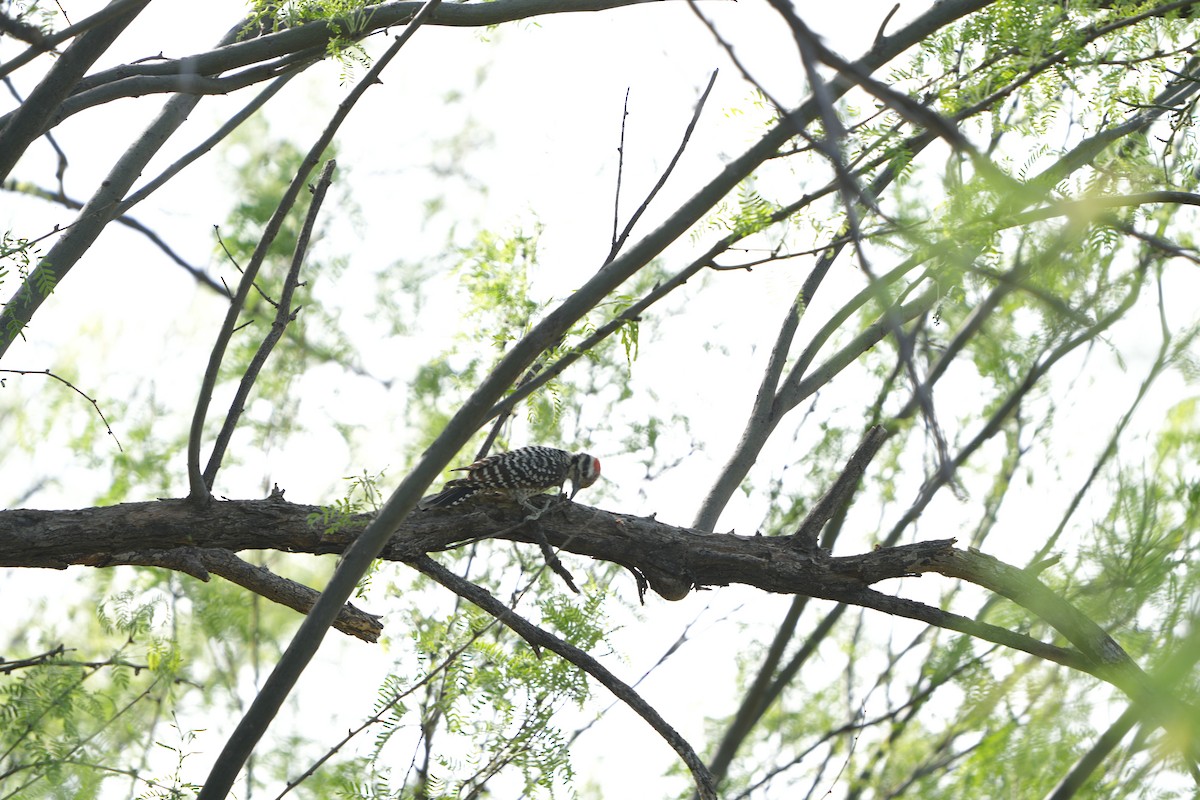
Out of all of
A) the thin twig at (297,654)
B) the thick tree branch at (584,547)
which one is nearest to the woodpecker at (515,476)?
the thick tree branch at (584,547)

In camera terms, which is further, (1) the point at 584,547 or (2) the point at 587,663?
(1) the point at 584,547

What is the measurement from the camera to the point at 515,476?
4840 mm

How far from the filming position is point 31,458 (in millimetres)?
10219

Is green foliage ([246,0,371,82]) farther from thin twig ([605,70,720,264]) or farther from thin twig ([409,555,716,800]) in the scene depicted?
thin twig ([409,555,716,800])

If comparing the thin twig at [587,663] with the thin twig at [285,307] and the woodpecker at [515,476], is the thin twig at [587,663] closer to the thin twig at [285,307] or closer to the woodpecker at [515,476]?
the woodpecker at [515,476]

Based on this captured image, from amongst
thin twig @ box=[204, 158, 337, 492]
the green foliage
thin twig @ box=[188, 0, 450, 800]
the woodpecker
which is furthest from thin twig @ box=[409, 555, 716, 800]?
the green foliage

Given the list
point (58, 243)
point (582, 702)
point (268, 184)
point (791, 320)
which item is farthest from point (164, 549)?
point (268, 184)

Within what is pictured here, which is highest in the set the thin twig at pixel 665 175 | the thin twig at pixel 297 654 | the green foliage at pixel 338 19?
the green foliage at pixel 338 19

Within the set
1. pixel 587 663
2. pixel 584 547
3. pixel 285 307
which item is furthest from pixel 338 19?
pixel 587 663

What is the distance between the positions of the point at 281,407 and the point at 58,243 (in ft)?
17.5

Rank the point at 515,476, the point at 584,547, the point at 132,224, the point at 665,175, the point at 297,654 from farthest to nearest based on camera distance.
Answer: the point at 132,224 → the point at 515,476 → the point at 584,547 → the point at 665,175 → the point at 297,654

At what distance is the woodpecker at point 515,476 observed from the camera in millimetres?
4371

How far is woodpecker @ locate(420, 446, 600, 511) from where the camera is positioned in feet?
14.3

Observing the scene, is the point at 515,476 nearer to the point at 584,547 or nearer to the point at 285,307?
the point at 584,547
